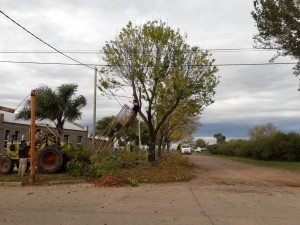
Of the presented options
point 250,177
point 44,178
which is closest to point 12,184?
point 44,178

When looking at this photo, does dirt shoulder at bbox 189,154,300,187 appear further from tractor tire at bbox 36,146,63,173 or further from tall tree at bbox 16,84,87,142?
tall tree at bbox 16,84,87,142

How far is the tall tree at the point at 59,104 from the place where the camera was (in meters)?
32.8

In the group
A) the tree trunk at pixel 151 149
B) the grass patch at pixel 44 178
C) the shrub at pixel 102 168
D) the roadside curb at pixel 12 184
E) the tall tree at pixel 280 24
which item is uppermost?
the tall tree at pixel 280 24

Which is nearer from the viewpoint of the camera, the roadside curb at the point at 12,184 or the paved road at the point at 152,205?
the paved road at the point at 152,205

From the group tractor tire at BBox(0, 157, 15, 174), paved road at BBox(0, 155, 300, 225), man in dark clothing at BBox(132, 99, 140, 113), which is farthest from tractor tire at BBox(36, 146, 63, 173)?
man in dark clothing at BBox(132, 99, 140, 113)

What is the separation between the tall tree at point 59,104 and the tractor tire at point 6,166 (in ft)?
44.3

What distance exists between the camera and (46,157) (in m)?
17.8

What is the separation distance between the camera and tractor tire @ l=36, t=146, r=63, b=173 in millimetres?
17516

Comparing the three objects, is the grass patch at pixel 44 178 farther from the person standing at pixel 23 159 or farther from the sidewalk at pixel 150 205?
the sidewalk at pixel 150 205

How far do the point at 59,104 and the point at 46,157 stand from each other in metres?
15.9

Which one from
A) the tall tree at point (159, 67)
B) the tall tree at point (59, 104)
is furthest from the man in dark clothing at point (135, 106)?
the tall tree at point (59, 104)

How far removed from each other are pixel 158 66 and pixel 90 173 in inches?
313

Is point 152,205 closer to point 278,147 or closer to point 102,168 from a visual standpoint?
point 102,168

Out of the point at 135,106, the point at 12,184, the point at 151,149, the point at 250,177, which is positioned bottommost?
the point at 12,184
